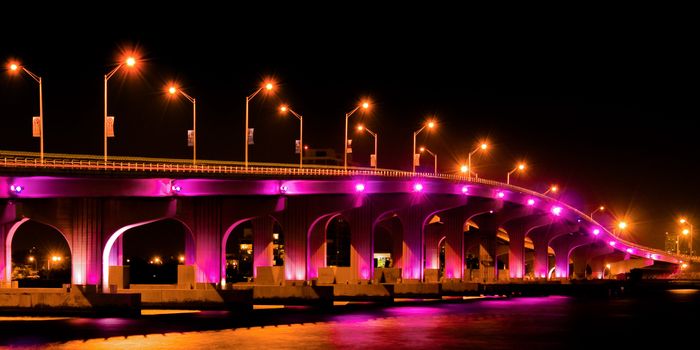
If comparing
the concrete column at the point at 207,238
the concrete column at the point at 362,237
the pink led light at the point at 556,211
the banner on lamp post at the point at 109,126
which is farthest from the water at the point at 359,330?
the pink led light at the point at 556,211

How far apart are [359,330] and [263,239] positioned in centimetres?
3979

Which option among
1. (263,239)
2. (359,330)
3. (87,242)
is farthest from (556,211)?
(359,330)

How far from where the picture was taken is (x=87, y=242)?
61.6m

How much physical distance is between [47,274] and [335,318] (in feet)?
322

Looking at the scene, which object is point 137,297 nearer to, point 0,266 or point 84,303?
point 84,303

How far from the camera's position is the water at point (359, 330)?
46812 mm

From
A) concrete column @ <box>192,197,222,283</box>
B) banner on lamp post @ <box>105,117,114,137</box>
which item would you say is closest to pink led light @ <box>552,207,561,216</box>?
concrete column @ <box>192,197,222,283</box>

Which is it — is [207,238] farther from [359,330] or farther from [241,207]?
[359,330]

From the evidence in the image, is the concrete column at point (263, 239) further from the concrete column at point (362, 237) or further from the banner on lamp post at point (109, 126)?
the banner on lamp post at point (109, 126)

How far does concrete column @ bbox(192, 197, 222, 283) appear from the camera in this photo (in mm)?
72062

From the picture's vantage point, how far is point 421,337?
51.4 meters

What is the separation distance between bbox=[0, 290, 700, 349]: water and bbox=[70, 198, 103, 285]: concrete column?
4.40 metres

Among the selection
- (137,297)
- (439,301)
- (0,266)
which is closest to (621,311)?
(439,301)

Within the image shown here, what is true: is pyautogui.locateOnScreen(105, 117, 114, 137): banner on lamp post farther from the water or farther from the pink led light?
the pink led light
